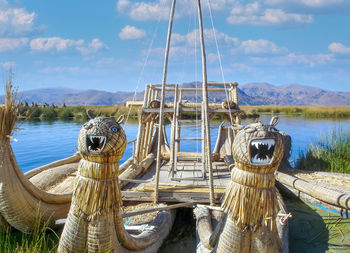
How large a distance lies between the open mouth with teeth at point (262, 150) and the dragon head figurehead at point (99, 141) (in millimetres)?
1378

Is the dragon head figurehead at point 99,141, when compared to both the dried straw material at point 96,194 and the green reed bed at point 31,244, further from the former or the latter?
the green reed bed at point 31,244

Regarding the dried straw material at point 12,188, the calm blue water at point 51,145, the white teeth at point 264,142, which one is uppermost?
the white teeth at point 264,142

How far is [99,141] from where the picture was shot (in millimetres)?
2725

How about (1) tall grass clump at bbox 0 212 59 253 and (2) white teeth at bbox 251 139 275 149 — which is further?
(1) tall grass clump at bbox 0 212 59 253

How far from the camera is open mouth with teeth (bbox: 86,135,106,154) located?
8.91ft

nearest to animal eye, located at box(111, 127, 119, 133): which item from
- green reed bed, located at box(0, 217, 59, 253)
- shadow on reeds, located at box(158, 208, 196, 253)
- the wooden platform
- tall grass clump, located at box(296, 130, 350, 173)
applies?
green reed bed, located at box(0, 217, 59, 253)

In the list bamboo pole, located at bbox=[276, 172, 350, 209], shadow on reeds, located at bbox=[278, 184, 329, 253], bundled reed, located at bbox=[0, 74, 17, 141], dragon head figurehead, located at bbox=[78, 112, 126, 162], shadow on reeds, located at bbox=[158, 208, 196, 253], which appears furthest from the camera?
bamboo pole, located at bbox=[276, 172, 350, 209]

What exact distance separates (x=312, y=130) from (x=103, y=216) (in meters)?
27.8

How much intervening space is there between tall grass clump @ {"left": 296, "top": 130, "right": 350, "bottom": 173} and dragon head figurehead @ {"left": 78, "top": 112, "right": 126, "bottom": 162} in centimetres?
834

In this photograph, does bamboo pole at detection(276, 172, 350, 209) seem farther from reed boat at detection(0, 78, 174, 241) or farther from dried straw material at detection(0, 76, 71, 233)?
dried straw material at detection(0, 76, 71, 233)

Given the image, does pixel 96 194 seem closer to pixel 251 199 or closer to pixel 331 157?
pixel 251 199

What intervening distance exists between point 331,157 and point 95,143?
899cm

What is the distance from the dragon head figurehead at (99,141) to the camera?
271 cm

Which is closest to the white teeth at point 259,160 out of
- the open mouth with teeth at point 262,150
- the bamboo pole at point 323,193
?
the open mouth with teeth at point 262,150
